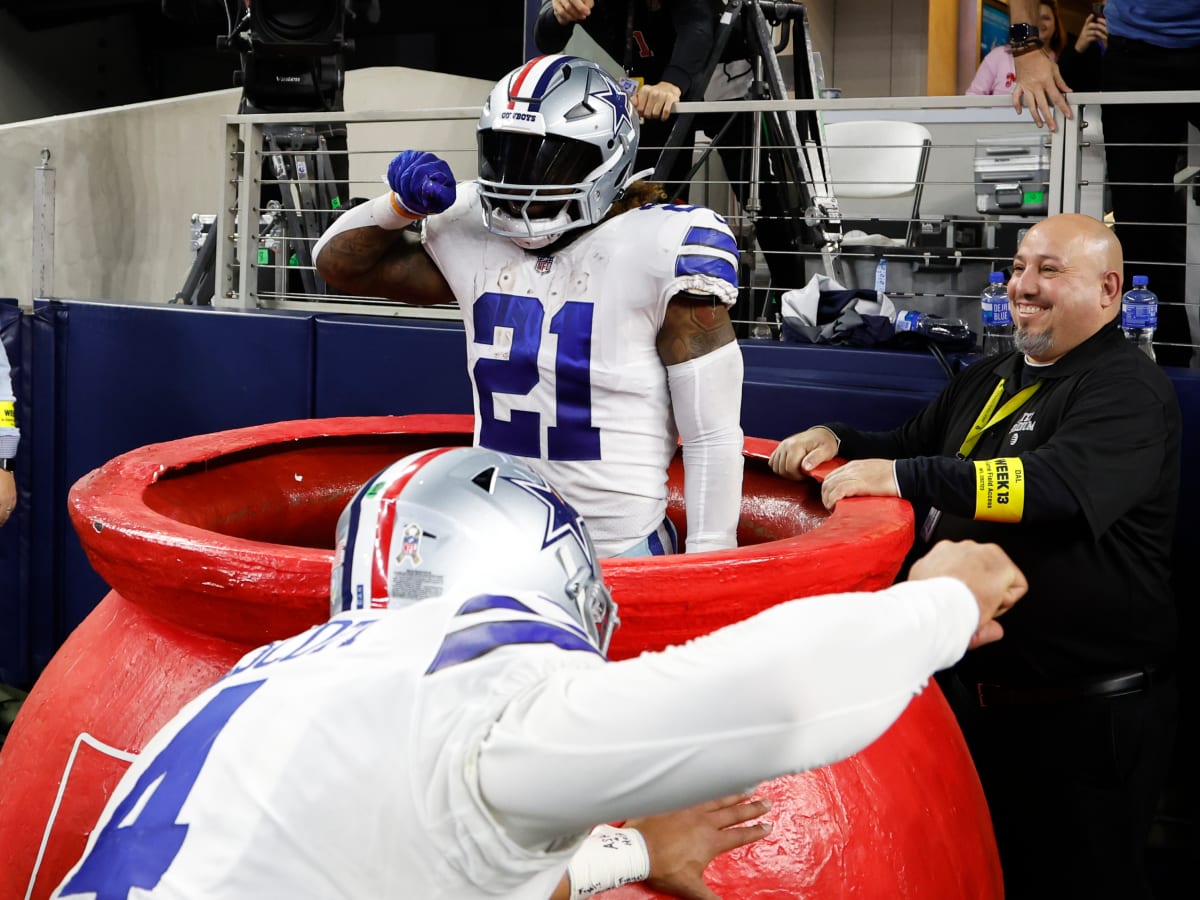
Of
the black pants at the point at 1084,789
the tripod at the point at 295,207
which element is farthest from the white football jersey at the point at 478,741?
Result: the tripod at the point at 295,207

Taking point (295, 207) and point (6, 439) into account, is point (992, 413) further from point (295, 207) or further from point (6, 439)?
point (295, 207)

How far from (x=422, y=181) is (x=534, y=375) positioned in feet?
1.23

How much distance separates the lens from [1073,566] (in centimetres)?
251

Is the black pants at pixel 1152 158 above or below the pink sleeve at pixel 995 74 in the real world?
below

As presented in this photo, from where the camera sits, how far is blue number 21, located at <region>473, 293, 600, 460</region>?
2.12m

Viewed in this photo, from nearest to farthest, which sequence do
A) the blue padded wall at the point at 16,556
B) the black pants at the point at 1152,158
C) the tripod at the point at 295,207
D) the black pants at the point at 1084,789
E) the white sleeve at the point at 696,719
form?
the white sleeve at the point at 696,719, the black pants at the point at 1084,789, the black pants at the point at 1152,158, the blue padded wall at the point at 16,556, the tripod at the point at 295,207

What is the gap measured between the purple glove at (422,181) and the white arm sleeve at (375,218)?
0.06 m

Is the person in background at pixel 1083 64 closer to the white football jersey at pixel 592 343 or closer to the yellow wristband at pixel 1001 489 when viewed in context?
the yellow wristband at pixel 1001 489

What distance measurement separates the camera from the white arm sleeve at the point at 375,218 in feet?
7.32

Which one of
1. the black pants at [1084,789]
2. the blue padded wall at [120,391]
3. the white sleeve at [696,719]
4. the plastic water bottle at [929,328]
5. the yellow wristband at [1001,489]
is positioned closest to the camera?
the white sleeve at [696,719]

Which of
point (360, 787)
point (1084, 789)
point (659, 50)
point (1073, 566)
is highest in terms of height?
point (659, 50)

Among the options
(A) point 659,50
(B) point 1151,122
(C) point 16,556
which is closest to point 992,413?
(B) point 1151,122

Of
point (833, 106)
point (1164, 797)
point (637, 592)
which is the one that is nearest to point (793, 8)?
point (833, 106)

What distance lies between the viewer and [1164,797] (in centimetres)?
308
